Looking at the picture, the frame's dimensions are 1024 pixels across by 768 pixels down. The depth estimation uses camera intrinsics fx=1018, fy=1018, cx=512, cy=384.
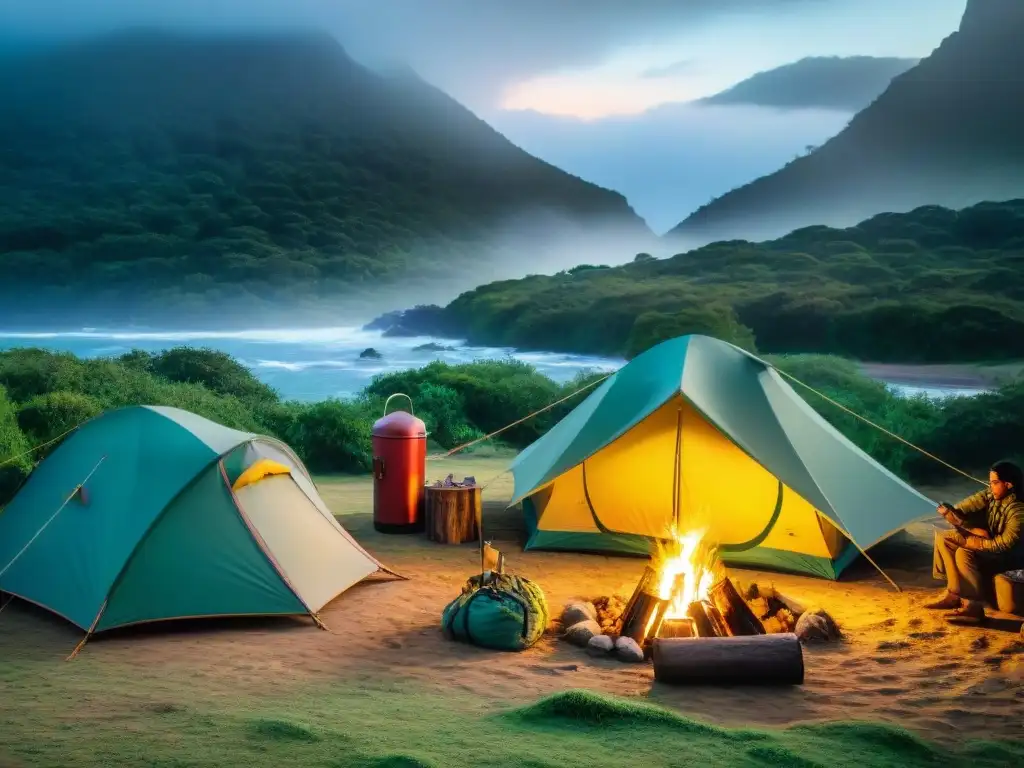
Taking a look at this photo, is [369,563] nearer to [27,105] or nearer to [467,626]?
[467,626]

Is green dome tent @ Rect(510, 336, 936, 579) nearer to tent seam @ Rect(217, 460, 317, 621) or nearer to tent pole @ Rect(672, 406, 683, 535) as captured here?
tent pole @ Rect(672, 406, 683, 535)

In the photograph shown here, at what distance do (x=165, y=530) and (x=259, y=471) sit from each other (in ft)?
2.13

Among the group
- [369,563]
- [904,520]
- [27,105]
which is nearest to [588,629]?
[369,563]

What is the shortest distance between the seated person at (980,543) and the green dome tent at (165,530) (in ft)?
11.5

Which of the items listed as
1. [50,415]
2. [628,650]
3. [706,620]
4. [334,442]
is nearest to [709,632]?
[706,620]

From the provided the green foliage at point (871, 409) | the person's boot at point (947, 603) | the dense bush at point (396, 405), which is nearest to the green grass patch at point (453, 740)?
the person's boot at point (947, 603)

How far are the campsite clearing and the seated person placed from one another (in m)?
0.21

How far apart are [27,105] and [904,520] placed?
58.1 ft

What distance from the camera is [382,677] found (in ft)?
15.4

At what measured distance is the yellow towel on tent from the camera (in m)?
5.74

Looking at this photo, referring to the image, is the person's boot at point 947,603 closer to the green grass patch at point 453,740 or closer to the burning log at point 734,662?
the burning log at point 734,662

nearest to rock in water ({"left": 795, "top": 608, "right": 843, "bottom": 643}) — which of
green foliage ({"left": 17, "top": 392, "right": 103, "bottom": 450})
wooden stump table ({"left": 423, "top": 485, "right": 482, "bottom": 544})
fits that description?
wooden stump table ({"left": 423, "top": 485, "right": 482, "bottom": 544})

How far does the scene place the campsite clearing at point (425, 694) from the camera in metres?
3.68

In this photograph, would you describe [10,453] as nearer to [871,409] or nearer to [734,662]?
[734,662]
